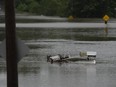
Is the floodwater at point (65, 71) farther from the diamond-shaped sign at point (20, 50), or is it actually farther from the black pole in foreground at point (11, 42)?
the black pole in foreground at point (11, 42)

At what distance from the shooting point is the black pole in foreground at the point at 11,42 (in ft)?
34.1

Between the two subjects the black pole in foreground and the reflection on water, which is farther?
the reflection on water

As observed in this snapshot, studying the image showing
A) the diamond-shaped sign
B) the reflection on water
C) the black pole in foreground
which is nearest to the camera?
the black pole in foreground

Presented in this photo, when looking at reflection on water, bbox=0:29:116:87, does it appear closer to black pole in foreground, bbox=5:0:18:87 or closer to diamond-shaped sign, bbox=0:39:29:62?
diamond-shaped sign, bbox=0:39:29:62

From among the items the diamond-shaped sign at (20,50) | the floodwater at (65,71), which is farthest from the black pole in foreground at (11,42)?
the floodwater at (65,71)

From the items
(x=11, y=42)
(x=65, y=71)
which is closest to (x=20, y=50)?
(x=11, y=42)

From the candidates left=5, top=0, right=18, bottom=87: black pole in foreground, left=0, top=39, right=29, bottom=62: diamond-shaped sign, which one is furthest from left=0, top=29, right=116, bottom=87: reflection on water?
left=5, top=0, right=18, bottom=87: black pole in foreground

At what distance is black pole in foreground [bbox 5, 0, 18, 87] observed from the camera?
10398mm

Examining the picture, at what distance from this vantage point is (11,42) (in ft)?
34.3

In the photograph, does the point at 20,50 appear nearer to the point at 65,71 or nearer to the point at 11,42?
the point at 11,42

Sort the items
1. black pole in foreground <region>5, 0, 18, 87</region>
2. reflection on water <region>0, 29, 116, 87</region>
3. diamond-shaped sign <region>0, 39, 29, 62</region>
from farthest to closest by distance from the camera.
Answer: reflection on water <region>0, 29, 116, 87</region> < diamond-shaped sign <region>0, 39, 29, 62</region> < black pole in foreground <region>5, 0, 18, 87</region>

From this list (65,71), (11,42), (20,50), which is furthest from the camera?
(65,71)

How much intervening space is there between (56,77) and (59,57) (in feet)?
16.0

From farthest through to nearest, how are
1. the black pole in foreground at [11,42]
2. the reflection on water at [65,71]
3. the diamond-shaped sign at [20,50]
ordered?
the reflection on water at [65,71]
the diamond-shaped sign at [20,50]
the black pole in foreground at [11,42]
